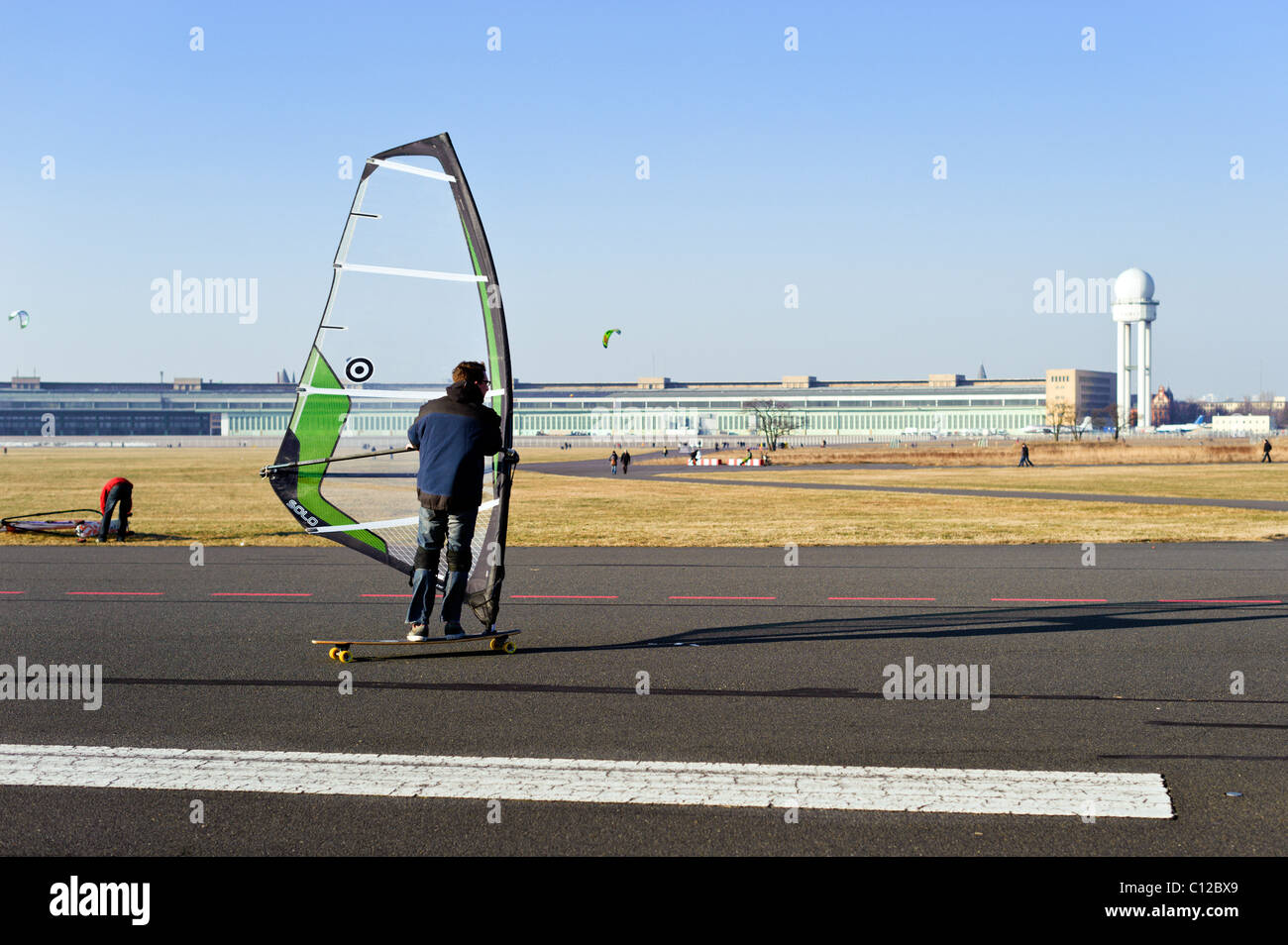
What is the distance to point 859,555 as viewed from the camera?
55.8ft

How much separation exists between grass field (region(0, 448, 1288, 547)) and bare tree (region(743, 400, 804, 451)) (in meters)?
78.8

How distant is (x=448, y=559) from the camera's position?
28.3 feet

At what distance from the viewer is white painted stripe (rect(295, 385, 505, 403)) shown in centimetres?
998

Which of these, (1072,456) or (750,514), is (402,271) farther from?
(1072,456)

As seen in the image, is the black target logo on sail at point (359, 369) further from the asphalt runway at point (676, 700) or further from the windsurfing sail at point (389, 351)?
the asphalt runway at point (676, 700)

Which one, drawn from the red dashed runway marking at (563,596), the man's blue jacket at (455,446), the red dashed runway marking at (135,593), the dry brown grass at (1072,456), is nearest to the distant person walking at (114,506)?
the red dashed runway marking at (135,593)

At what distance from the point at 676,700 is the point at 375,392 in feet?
15.2

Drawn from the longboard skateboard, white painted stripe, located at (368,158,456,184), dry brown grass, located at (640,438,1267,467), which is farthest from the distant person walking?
dry brown grass, located at (640,438,1267,467)

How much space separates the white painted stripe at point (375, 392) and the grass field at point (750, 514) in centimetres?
97

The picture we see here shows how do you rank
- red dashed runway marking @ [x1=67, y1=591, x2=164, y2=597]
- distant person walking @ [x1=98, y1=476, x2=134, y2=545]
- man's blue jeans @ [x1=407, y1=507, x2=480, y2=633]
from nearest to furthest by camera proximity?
1. man's blue jeans @ [x1=407, y1=507, x2=480, y2=633]
2. red dashed runway marking @ [x1=67, y1=591, x2=164, y2=597]
3. distant person walking @ [x1=98, y1=476, x2=134, y2=545]

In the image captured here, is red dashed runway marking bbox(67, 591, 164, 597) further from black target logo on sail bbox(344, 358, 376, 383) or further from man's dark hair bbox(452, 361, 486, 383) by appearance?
man's dark hair bbox(452, 361, 486, 383)
